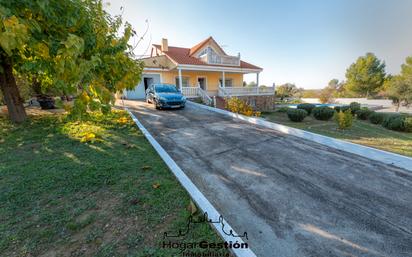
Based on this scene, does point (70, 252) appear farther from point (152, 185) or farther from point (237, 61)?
point (237, 61)

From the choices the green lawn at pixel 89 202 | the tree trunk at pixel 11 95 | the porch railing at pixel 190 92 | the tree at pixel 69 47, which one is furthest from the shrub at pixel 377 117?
the tree trunk at pixel 11 95

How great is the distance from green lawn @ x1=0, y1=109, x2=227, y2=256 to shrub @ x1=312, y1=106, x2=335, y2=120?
11.0 meters

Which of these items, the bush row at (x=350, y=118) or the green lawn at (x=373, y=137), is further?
the bush row at (x=350, y=118)

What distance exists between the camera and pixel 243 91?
16922 mm

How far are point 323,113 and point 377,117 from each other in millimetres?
4203

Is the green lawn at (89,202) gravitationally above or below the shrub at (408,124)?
above

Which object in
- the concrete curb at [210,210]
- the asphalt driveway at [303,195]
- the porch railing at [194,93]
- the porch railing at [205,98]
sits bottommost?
the asphalt driveway at [303,195]

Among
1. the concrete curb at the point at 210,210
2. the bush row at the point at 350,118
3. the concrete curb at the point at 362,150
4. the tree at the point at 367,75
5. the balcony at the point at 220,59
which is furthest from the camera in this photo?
the tree at the point at 367,75

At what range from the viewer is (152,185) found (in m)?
3.08

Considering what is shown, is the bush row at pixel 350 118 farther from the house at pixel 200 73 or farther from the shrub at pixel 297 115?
the house at pixel 200 73

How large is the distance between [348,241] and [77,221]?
10.8ft

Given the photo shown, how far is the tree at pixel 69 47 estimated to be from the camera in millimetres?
1563

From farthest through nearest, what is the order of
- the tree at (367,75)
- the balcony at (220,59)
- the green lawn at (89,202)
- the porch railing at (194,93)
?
the tree at (367,75) → the balcony at (220,59) → the porch railing at (194,93) → the green lawn at (89,202)

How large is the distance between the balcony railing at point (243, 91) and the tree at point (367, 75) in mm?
30737
